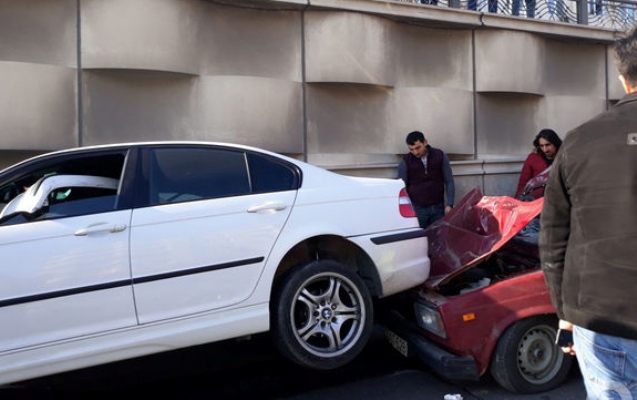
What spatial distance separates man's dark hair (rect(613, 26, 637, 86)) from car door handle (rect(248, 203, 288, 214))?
7.65 feet

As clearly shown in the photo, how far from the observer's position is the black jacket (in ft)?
6.14

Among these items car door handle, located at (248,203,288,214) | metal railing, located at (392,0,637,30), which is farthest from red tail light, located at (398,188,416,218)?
metal railing, located at (392,0,637,30)

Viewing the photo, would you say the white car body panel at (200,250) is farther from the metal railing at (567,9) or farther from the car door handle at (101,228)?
the metal railing at (567,9)

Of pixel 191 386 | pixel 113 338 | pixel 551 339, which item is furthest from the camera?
pixel 191 386

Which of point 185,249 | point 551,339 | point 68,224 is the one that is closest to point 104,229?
point 68,224

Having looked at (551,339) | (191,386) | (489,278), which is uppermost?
(489,278)

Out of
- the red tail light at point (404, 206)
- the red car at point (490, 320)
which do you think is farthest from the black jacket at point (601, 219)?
the red tail light at point (404, 206)

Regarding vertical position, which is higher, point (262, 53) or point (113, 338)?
point (262, 53)

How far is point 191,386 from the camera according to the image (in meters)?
4.22

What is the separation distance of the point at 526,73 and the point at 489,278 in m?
6.69

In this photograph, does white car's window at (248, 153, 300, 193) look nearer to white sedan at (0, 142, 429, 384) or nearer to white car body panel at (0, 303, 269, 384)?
white sedan at (0, 142, 429, 384)

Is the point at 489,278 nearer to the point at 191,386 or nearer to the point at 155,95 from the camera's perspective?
the point at 191,386

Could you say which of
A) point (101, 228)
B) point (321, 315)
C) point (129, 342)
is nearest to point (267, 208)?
point (321, 315)

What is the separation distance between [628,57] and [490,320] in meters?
2.20
